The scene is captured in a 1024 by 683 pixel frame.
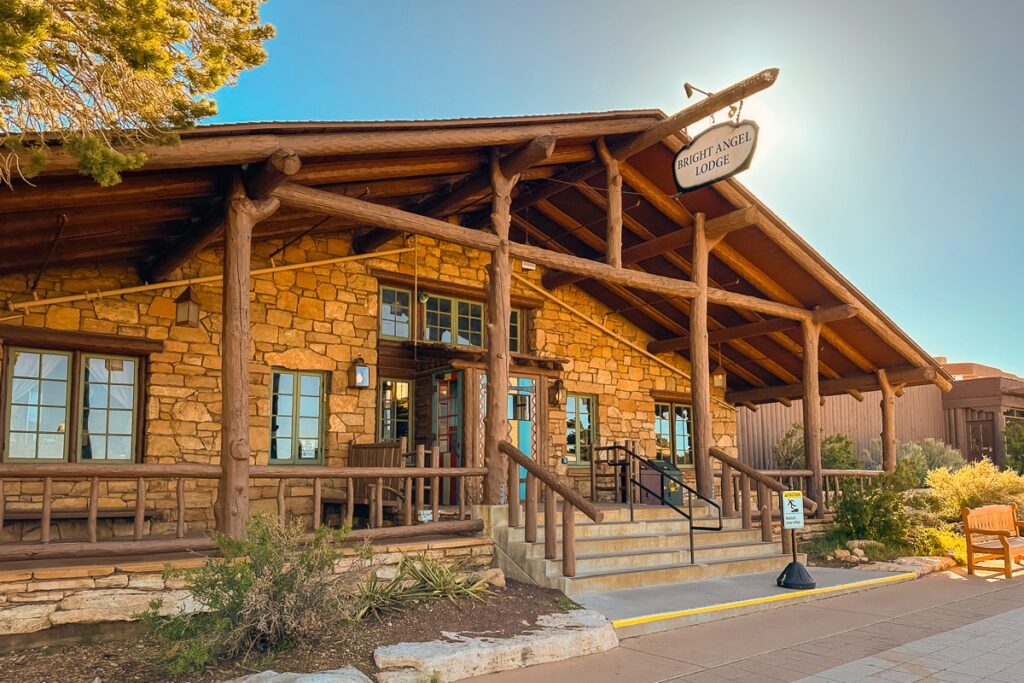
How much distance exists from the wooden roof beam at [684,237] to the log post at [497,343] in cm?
339

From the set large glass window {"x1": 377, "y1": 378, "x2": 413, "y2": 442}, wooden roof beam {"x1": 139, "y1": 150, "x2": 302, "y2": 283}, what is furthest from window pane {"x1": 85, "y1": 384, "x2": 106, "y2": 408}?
large glass window {"x1": 377, "y1": 378, "x2": 413, "y2": 442}

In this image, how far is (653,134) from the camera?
1034cm

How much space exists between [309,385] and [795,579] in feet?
21.3

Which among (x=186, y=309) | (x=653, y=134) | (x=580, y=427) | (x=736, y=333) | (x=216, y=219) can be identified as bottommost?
(x=580, y=427)

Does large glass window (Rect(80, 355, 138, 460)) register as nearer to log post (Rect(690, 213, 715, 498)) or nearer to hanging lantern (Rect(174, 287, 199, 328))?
hanging lantern (Rect(174, 287, 199, 328))

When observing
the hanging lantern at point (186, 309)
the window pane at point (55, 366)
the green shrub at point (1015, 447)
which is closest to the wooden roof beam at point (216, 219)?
the hanging lantern at point (186, 309)

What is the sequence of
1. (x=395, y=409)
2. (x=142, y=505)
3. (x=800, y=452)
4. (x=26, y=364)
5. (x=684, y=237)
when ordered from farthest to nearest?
1. (x=800, y=452)
2. (x=684, y=237)
3. (x=395, y=409)
4. (x=26, y=364)
5. (x=142, y=505)

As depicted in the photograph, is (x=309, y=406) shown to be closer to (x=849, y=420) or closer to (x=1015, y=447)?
(x=849, y=420)

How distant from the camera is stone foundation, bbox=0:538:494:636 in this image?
19.1ft

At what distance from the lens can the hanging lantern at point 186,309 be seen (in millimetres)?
9992

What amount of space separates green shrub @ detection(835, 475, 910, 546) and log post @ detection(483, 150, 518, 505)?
5.82 m

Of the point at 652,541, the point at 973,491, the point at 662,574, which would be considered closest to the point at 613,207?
the point at 652,541

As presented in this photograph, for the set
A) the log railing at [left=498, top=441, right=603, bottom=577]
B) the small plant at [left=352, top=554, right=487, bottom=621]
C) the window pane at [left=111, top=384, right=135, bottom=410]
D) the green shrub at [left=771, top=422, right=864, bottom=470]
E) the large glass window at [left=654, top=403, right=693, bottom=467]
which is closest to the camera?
the small plant at [left=352, top=554, right=487, bottom=621]

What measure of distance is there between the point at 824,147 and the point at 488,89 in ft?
17.8
